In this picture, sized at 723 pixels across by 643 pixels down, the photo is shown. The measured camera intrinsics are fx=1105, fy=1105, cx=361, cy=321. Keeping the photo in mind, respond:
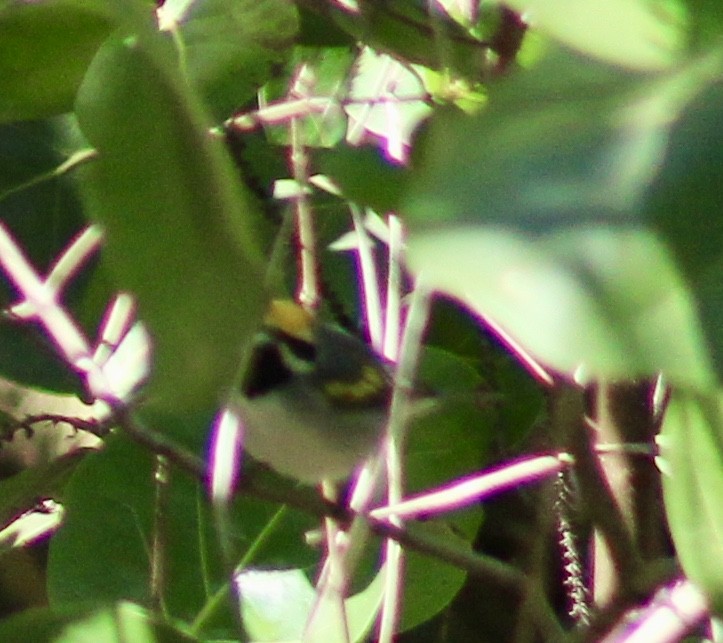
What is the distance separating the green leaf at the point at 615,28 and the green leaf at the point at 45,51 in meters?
0.25

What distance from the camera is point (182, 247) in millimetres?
318

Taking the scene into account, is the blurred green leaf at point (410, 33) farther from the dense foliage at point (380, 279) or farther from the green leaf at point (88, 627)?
the green leaf at point (88, 627)

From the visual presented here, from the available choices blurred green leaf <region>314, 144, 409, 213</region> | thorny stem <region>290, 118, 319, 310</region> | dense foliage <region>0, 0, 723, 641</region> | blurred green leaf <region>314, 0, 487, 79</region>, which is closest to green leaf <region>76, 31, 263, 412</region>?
dense foliage <region>0, 0, 723, 641</region>

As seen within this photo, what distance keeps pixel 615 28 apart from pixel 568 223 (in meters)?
0.09

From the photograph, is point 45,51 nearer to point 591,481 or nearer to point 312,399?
point 591,481

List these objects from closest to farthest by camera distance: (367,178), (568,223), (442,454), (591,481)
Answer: (568,223) < (367,178) < (591,481) < (442,454)

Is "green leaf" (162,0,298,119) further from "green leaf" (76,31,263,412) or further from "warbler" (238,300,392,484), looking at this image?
"warbler" (238,300,392,484)

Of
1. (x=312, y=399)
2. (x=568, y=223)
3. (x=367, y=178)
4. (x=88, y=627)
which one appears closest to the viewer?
(x=568, y=223)

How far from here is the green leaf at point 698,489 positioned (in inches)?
17.4

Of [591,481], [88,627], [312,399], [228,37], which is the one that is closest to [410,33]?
[228,37]

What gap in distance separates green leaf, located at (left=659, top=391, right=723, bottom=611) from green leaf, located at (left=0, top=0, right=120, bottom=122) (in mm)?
310

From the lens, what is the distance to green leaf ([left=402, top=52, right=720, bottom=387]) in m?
0.23

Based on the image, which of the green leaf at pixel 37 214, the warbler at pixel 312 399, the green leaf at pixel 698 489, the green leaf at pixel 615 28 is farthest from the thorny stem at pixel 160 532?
the green leaf at pixel 615 28

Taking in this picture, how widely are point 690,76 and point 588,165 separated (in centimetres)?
5
